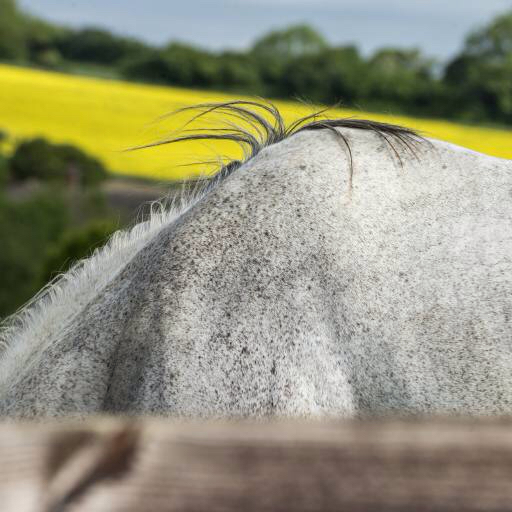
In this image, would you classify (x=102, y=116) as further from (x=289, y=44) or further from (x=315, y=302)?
(x=315, y=302)

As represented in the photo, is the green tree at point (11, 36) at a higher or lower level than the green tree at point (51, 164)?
higher

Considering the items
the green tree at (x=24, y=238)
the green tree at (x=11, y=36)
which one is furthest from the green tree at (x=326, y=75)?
the green tree at (x=24, y=238)

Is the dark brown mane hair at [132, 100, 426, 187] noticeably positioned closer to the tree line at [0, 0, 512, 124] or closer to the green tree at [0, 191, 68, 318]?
the green tree at [0, 191, 68, 318]

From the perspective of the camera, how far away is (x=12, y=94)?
28.2m

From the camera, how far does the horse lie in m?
1.96

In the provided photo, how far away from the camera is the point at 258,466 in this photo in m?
0.74

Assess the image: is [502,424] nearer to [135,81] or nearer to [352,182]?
[352,182]

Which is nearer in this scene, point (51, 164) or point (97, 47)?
point (51, 164)

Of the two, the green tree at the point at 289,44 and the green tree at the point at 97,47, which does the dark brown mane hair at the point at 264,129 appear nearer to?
the green tree at the point at 289,44

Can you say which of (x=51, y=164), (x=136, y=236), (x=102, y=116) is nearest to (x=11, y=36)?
(x=102, y=116)

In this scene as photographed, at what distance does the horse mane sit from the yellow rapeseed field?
17410 mm

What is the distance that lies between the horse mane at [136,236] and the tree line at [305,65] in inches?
764

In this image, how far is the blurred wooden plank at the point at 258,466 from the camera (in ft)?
2.36

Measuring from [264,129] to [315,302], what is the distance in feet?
2.28
